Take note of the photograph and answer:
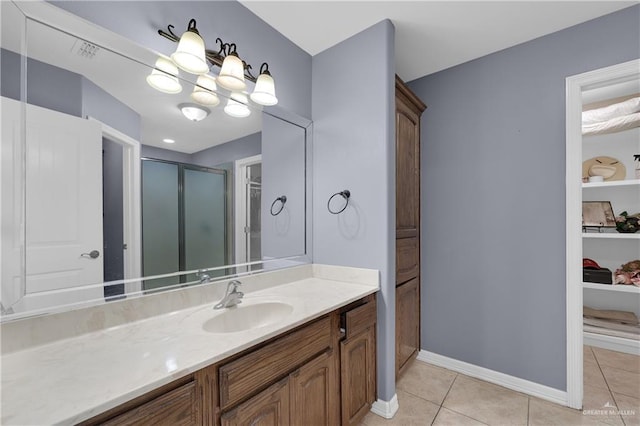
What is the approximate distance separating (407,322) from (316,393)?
3.75ft

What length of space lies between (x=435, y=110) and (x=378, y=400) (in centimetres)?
228

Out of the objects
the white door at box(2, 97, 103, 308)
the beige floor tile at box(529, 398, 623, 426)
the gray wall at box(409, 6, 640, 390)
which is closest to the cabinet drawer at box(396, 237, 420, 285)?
the gray wall at box(409, 6, 640, 390)

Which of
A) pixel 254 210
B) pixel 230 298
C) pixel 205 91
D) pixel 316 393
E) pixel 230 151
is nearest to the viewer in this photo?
pixel 316 393

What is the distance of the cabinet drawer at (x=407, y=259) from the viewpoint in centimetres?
201

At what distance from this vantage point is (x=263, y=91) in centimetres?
162

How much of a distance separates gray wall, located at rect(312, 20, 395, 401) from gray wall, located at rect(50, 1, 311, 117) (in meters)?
0.19

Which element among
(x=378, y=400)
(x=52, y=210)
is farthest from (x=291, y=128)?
(x=378, y=400)

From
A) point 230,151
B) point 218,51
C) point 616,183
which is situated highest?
point 218,51

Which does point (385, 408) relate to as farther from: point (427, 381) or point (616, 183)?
point (616, 183)

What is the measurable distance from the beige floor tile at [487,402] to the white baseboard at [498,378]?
0.05 m

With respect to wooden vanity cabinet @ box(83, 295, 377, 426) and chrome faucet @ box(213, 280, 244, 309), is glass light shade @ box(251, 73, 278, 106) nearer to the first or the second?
chrome faucet @ box(213, 280, 244, 309)

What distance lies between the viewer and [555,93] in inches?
73.9

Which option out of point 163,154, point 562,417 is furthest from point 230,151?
point 562,417

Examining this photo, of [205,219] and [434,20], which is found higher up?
[434,20]
